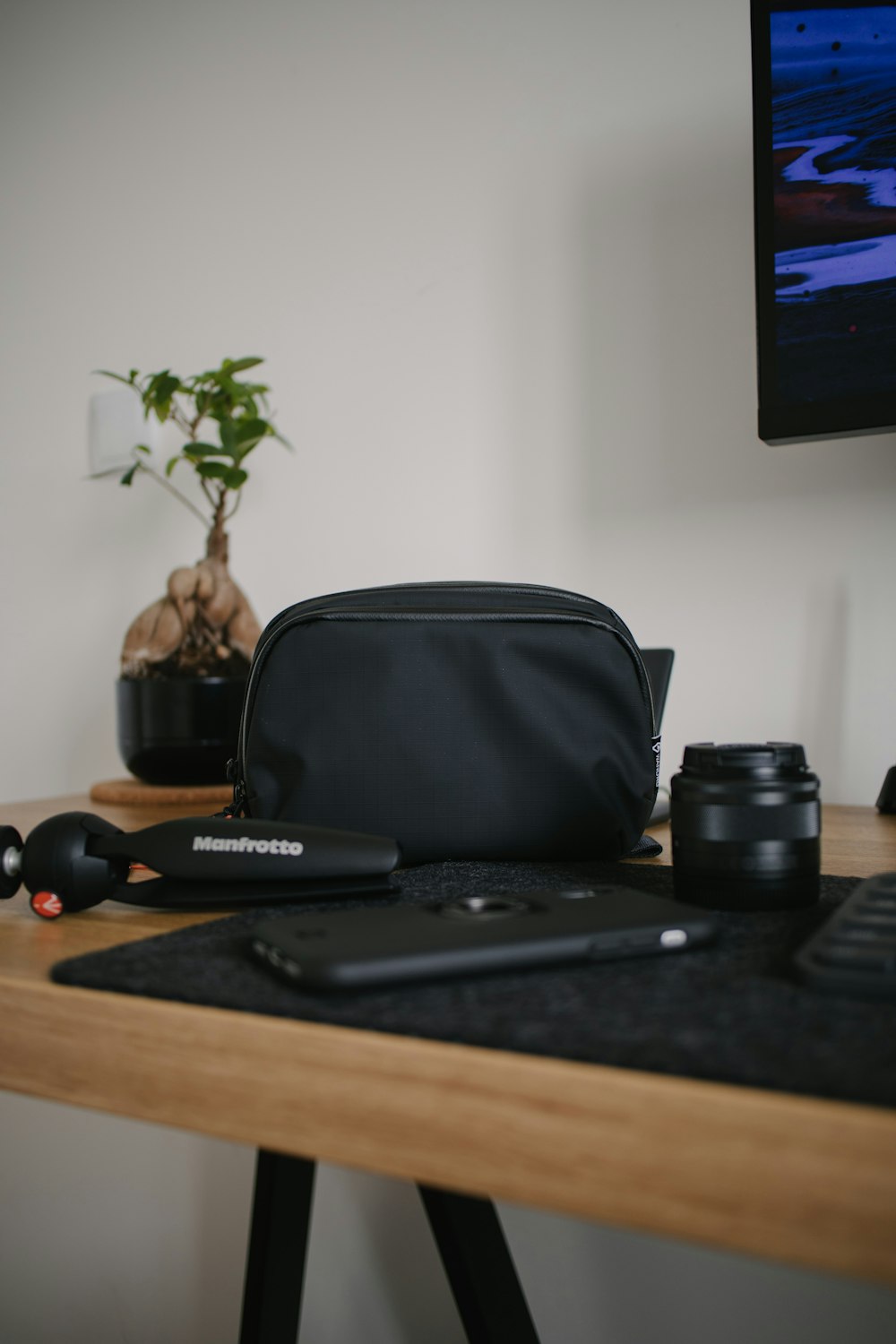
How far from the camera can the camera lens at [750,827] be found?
1.46ft

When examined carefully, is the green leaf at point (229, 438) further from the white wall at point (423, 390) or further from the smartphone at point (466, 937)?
the smartphone at point (466, 937)

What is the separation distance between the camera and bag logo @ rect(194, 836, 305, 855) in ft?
1.59

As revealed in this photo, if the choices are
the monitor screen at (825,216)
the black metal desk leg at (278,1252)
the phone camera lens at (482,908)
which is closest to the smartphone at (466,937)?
the phone camera lens at (482,908)

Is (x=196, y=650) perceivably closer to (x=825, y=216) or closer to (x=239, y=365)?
(x=239, y=365)

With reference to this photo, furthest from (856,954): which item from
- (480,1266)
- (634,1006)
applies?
(480,1266)

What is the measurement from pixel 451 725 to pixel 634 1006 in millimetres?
289

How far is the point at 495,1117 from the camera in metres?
0.29

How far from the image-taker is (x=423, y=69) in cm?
111

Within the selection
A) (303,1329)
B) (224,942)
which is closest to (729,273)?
(224,942)

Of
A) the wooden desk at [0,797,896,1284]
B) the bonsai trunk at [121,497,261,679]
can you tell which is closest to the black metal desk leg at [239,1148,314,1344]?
the wooden desk at [0,797,896,1284]

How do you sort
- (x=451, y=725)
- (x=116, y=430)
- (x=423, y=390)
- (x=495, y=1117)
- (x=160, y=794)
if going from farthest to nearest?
(x=116, y=430) < (x=423, y=390) < (x=160, y=794) < (x=451, y=725) < (x=495, y=1117)

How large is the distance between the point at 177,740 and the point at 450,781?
493 millimetres

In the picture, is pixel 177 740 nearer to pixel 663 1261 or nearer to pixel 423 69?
pixel 663 1261

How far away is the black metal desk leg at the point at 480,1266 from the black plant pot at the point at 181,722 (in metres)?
0.47
